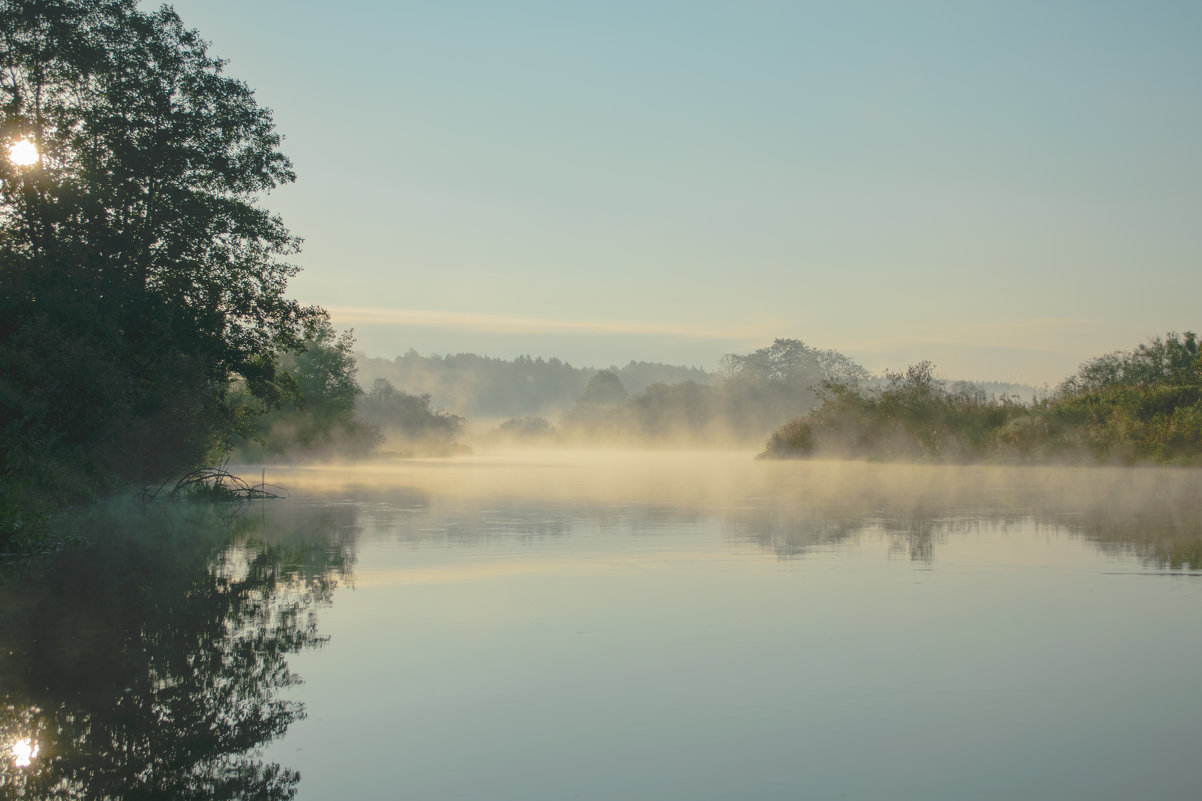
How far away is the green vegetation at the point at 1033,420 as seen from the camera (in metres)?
32.9

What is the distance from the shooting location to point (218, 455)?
1250 inches

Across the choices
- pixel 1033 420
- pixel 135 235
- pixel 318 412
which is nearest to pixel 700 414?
pixel 318 412

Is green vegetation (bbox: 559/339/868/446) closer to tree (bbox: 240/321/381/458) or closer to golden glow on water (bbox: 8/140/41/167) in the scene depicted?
tree (bbox: 240/321/381/458)

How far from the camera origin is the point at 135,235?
24203mm

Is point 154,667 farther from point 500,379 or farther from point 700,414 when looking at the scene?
point 500,379

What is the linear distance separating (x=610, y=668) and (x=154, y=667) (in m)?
3.03

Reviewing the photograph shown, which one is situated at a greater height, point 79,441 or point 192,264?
point 192,264

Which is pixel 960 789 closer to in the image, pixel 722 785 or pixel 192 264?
pixel 722 785

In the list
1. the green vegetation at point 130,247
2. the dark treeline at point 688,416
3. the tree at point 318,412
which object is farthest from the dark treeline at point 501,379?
the green vegetation at point 130,247

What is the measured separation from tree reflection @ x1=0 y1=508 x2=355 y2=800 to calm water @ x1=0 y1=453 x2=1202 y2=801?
27mm

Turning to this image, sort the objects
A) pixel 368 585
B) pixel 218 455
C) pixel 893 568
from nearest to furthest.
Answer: pixel 368 585 < pixel 893 568 < pixel 218 455

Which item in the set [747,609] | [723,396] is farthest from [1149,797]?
[723,396]

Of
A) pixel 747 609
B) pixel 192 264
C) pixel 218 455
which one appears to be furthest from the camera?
pixel 218 455

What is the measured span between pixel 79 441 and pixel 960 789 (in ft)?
61.7
